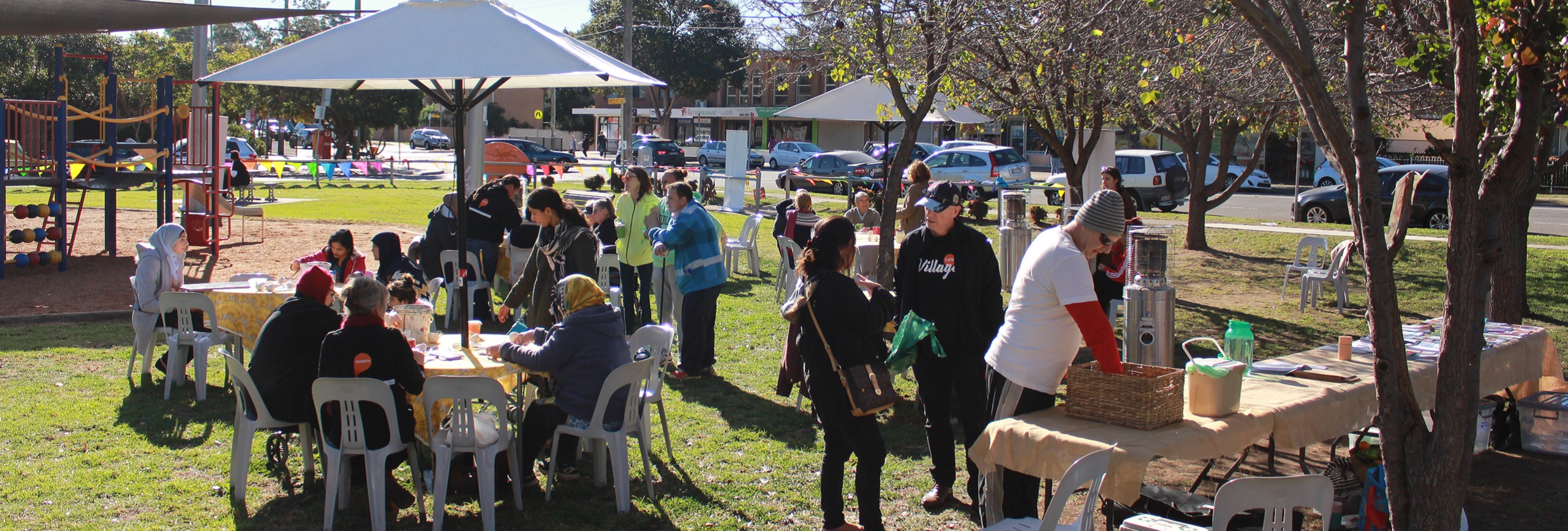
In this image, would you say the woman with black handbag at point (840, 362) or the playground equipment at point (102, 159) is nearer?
the woman with black handbag at point (840, 362)

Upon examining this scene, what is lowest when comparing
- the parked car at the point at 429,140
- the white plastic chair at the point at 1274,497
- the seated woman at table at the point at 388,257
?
the white plastic chair at the point at 1274,497

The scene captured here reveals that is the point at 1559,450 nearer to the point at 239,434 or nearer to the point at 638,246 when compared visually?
the point at 638,246

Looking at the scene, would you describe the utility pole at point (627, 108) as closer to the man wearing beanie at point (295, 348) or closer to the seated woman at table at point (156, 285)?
the seated woman at table at point (156, 285)

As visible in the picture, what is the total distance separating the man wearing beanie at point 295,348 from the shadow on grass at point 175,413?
133 cm

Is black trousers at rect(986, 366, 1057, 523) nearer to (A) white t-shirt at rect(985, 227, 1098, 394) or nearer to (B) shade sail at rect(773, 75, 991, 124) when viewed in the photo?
(A) white t-shirt at rect(985, 227, 1098, 394)

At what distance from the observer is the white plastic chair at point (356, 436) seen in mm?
4312

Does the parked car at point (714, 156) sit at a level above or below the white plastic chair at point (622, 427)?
above

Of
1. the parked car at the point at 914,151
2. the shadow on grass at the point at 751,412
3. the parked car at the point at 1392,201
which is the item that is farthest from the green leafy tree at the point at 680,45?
the shadow on grass at the point at 751,412

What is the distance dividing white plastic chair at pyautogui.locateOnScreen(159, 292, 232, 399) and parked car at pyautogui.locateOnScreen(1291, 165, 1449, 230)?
16.3 metres

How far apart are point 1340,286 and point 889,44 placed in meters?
5.32

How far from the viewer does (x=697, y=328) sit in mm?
7387

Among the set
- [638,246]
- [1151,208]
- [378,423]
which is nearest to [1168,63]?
[638,246]

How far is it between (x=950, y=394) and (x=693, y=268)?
9.30 feet

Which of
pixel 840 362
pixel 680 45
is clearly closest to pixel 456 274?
pixel 840 362
